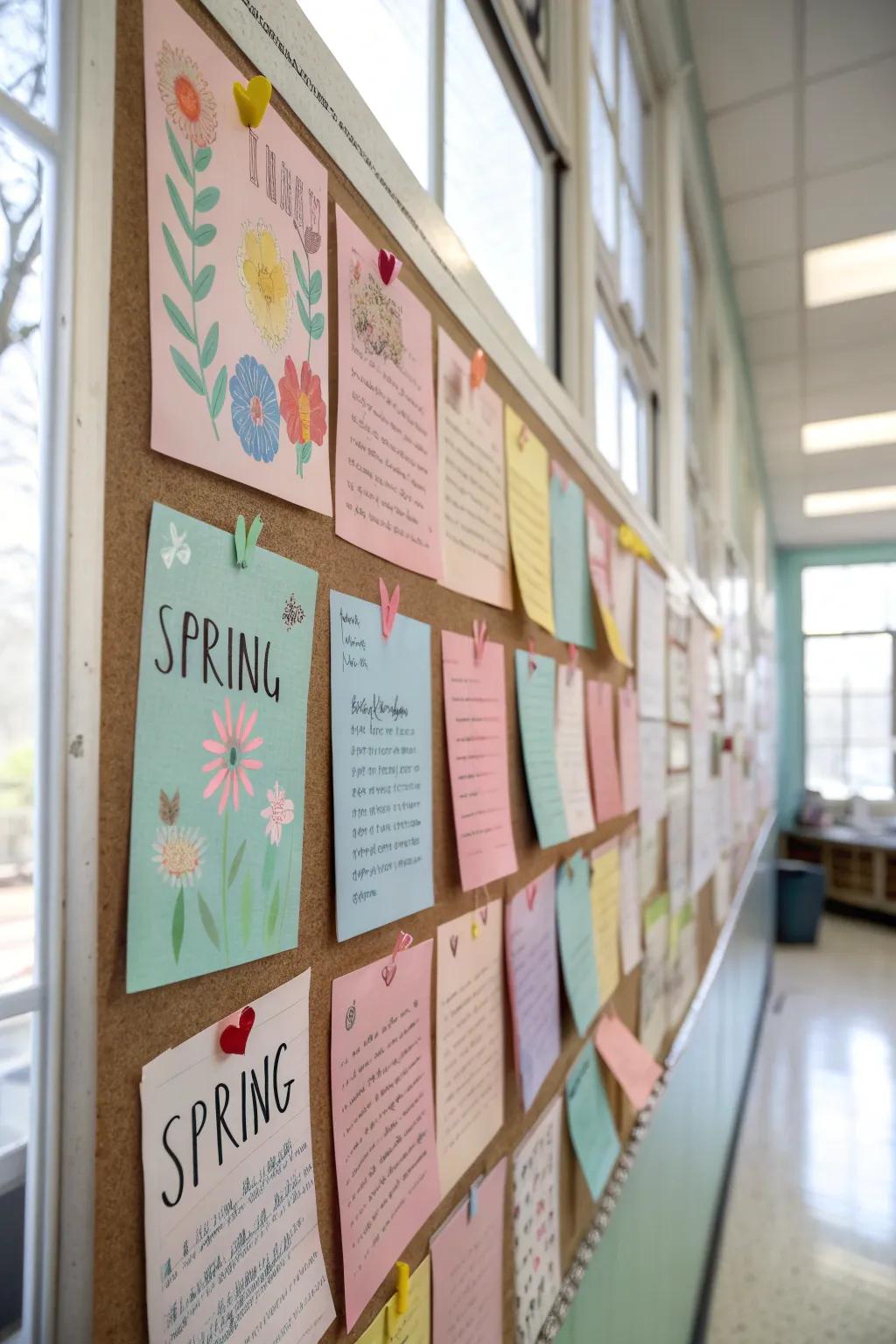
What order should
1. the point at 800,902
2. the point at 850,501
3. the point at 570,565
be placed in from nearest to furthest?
the point at 570,565 < the point at 800,902 < the point at 850,501

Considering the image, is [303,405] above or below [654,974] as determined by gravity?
above

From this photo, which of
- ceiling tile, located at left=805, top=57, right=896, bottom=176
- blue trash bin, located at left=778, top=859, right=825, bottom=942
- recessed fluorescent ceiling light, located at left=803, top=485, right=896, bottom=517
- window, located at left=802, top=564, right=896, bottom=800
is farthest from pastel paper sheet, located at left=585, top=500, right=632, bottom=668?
window, located at left=802, top=564, right=896, bottom=800

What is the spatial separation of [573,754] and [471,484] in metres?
0.39

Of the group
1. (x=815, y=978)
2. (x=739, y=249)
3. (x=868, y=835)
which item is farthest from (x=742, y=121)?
(x=868, y=835)

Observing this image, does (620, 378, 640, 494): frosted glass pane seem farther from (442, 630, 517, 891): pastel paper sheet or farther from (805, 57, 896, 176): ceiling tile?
(805, 57, 896, 176): ceiling tile

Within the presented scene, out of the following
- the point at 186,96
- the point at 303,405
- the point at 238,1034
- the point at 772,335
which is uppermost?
the point at 772,335

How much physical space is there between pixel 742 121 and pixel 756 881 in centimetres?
300

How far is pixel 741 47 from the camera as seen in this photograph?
2268 mm

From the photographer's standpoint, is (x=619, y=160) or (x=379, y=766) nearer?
(x=379, y=766)

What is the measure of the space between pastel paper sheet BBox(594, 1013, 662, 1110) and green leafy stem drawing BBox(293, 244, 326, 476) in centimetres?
86

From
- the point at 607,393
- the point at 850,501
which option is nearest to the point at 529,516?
the point at 607,393

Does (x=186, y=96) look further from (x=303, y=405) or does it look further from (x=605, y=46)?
(x=605, y=46)

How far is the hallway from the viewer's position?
2.06 m

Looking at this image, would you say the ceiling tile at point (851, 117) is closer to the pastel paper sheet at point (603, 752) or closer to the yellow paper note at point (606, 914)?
the pastel paper sheet at point (603, 752)
